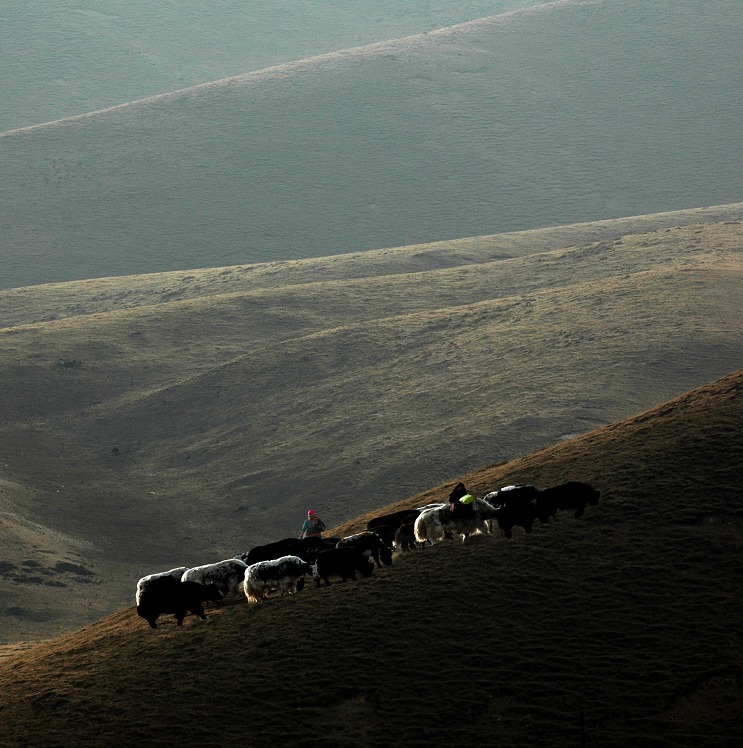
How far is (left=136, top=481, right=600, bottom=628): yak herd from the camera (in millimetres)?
21812

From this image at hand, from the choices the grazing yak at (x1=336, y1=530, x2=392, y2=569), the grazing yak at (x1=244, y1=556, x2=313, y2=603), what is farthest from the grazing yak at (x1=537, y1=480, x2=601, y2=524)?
the grazing yak at (x1=244, y1=556, x2=313, y2=603)

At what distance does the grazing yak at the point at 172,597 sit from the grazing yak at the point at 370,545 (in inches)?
105

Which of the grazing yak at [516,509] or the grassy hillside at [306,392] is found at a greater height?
the grassy hillside at [306,392]

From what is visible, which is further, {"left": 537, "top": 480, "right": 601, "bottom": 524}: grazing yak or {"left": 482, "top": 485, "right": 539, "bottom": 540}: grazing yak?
{"left": 537, "top": 480, "right": 601, "bottom": 524}: grazing yak

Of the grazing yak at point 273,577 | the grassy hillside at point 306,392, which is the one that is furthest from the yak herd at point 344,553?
the grassy hillside at point 306,392

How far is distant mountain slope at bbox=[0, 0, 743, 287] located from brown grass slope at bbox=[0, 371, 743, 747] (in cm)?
11905

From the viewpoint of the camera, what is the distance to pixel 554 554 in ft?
70.1

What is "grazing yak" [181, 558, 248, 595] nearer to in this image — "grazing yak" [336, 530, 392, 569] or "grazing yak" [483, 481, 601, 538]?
"grazing yak" [336, 530, 392, 569]

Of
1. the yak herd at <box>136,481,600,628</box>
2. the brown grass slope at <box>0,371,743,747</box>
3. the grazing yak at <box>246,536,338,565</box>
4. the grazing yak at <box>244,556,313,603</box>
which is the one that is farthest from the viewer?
the grazing yak at <box>246,536,338,565</box>

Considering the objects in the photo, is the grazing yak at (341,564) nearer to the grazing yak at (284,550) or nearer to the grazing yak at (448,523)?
the grazing yak at (284,550)

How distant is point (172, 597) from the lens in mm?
22109

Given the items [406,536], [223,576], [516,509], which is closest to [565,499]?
[516,509]

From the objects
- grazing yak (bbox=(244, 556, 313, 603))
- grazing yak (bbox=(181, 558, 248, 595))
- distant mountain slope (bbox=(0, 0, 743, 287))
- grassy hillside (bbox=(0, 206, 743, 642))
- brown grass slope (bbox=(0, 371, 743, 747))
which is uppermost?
distant mountain slope (bbox=(0, 0, 743, 287))

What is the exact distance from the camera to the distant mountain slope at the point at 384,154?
14888 centimetres
